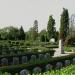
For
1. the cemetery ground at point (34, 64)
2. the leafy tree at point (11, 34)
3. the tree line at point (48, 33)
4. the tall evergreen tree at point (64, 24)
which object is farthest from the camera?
the leafy tree at point (11, 34)

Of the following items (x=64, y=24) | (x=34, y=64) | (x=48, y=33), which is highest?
(x=64, y=24)

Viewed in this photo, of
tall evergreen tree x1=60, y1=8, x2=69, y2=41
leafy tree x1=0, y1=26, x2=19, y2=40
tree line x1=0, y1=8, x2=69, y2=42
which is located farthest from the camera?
leafy tree x1=0, y1=26, x2=19, y2=40

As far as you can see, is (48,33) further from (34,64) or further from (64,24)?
(34,64)

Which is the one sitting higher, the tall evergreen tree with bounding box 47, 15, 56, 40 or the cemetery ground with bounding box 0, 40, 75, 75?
the tall evergreen tree with bounding box 47, 15, 56, 40

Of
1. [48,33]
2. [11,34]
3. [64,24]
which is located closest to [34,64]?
[48,33]

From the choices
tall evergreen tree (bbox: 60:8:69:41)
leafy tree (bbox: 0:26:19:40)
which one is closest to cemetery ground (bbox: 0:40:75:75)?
tall evergreen tree (bbox: 60:8:69:41)

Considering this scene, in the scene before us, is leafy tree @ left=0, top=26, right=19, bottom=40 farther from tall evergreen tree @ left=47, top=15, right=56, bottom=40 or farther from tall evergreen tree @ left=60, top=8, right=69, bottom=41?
Result: tall evergreen tree @ left=60, top=8, right=69, bottom=41

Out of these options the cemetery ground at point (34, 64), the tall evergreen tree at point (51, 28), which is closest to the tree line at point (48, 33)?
the tall evergreen tree at point (51, 28)

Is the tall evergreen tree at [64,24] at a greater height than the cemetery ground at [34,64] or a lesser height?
greater

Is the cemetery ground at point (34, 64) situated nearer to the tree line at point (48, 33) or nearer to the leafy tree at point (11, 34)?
the tree line at point (48, 33)

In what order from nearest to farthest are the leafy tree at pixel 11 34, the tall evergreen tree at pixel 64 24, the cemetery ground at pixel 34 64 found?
the cemetery ground at pixel 34 64 → the tall evergreen tree at pixel 64 24 → the leafy tree at pixel 11 34

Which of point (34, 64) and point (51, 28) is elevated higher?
point (51, 28)

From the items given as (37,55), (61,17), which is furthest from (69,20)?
(37,55)

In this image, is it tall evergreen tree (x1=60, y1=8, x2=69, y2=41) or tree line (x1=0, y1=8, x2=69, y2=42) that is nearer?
tall evergreen tree (x1=60, y1=8, x2=69, y2=41)
